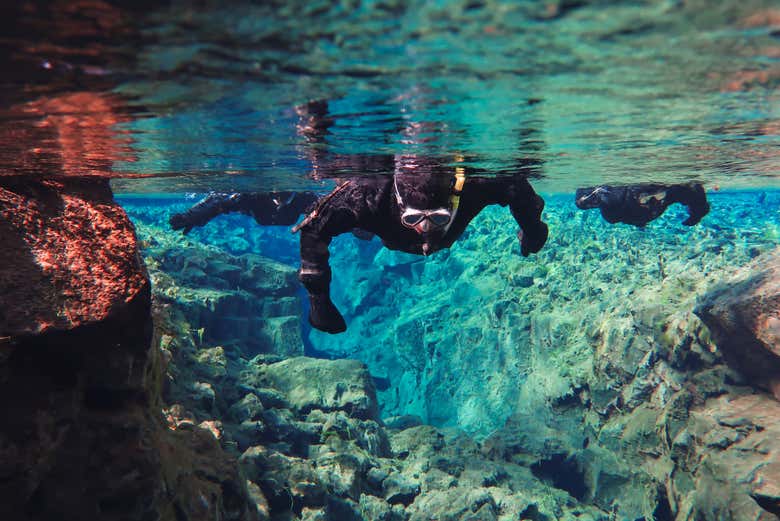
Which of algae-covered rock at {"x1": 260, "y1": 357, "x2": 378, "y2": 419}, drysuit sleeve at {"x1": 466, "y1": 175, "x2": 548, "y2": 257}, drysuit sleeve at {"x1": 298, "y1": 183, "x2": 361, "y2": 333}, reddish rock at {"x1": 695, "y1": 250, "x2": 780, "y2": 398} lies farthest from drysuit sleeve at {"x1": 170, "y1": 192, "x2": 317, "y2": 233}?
reddish rock at {"x1": 695, "y1": 250, "x2": 780, "y2": 398}

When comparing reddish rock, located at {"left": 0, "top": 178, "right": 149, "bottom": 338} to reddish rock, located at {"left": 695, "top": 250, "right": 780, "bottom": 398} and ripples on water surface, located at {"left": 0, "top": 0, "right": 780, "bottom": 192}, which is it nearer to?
ripples on water surface, located at {"left": 0, "top": 0, "right": 780, "bottom": 192}

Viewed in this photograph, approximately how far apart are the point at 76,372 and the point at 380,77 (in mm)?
3281

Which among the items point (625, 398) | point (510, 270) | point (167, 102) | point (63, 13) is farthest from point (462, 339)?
point (63, 13)

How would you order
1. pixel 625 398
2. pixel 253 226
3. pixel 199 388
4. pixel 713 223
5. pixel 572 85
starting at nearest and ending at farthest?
pixel 572 85, pixel 199 388, pixel 625 398, pixel 713 223, pixel 253 226

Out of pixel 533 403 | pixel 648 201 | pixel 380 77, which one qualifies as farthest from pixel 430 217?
pixel 533 403

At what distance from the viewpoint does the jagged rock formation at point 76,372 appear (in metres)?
3.09

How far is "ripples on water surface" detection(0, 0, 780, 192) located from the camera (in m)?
2.19

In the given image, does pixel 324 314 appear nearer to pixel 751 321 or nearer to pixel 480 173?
pixel 480 173

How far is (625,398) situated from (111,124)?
34.2 feet

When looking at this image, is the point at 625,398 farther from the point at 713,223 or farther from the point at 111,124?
the point at 111,124

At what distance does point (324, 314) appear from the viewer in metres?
4.45

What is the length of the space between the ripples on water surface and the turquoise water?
22mm

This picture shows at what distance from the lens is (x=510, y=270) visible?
14859 mm

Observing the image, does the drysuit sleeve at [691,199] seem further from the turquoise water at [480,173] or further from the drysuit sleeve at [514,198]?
the drysuit sleeve at [514,198]
